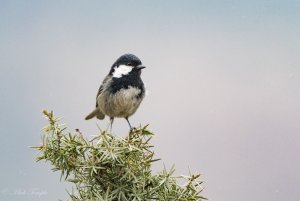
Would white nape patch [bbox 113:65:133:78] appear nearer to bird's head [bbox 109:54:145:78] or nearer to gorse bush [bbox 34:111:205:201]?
bird's head [bbox 109:54:145:78]

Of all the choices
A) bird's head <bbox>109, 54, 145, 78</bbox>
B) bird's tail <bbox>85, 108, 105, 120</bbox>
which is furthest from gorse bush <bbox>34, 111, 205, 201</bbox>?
bird's tail <bbox>85, 108, 105, 120</bbox>

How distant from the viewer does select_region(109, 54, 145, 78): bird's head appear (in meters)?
3.19

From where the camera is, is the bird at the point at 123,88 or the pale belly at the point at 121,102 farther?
the pale belly at the point at 121,102

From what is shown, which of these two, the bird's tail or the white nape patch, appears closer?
the white nape patch

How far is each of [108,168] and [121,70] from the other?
60.6 inches

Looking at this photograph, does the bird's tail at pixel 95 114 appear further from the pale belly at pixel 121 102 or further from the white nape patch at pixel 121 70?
the white nape patch at pixel 121 70

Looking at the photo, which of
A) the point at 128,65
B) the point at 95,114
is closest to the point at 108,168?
the point at 128,65

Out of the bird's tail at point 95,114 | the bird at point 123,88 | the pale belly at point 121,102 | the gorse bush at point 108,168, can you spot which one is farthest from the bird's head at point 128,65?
the gorse bush at point 108,168

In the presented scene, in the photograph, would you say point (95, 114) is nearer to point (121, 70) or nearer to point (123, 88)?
point (123, 88)

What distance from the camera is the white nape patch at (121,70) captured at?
3.26m

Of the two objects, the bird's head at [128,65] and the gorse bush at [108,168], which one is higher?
the bird's head at [128,65]

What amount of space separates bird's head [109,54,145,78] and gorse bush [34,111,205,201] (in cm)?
135

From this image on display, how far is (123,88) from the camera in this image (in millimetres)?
3420

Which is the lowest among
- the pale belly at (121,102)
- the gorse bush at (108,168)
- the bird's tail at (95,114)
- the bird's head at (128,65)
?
the gorse bush at (108,168)
